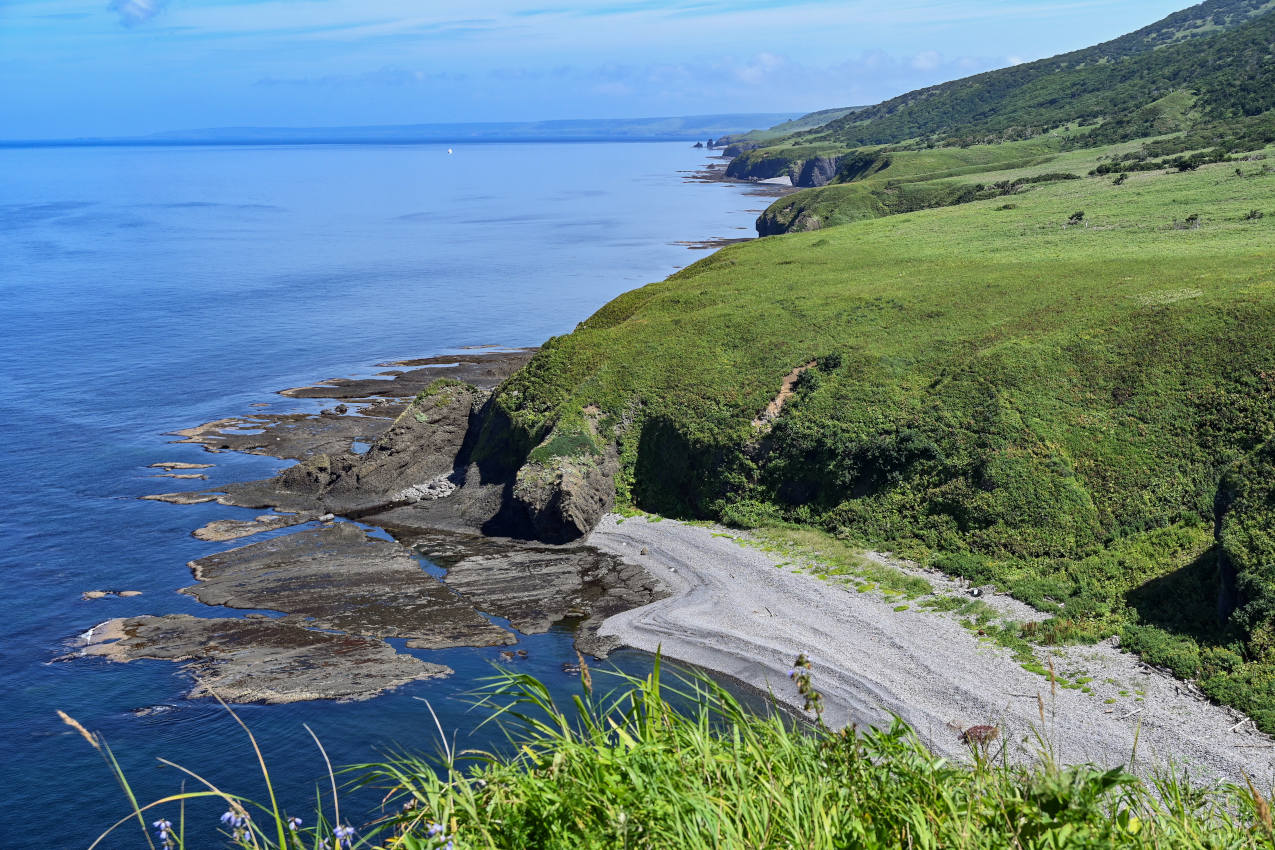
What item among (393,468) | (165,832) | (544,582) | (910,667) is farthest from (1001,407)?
(165,832)

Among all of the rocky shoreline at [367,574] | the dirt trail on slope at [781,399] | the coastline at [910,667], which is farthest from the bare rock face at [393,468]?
the dirt trail on slope at [781,399]

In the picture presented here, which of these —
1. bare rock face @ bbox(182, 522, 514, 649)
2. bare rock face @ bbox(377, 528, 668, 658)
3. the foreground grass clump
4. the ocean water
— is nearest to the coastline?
bare rock face @ bbox(377, 528, 668, 658)

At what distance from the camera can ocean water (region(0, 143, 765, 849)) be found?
3184cm

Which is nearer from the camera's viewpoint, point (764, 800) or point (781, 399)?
point (764, 800)

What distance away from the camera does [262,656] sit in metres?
38.9

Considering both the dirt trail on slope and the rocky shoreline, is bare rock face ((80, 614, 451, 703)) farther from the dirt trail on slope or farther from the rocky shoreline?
the dirt trail on slope

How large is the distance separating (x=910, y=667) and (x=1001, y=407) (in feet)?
60.3

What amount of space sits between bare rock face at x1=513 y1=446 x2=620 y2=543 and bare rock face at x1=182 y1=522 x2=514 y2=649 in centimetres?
705

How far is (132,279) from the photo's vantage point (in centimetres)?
14338

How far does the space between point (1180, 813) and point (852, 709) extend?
25.0 metres

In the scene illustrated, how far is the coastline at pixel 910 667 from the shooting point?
2927 cm

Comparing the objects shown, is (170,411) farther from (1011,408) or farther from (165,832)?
(165,832)

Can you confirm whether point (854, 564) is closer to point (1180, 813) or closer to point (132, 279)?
point (1180, 813)

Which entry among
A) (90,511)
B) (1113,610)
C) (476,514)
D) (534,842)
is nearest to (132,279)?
(90,511)
